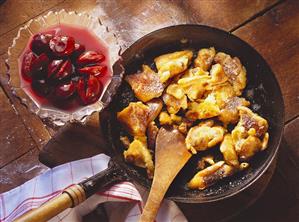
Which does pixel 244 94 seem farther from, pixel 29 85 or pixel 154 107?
pixel 29 85

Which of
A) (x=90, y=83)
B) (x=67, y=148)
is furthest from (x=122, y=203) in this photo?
(x=90, y=83)

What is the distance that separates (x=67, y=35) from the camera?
5.11ft

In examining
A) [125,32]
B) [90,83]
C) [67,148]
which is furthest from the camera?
[125,32]

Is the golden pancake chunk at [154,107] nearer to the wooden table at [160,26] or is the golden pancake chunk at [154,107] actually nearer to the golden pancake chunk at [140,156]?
the golden pancake chunk at [140,156]

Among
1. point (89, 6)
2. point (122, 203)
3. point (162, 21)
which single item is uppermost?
point (89, 6)

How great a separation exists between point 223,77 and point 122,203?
0.46 m

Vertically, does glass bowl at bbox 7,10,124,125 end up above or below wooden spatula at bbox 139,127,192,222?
above

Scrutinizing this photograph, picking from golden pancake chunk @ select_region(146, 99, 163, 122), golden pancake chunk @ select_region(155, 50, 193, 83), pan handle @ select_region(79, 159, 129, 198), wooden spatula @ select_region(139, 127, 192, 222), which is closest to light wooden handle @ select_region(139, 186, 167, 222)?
wooden spatula @ select_region(139, 127, 192, 222)

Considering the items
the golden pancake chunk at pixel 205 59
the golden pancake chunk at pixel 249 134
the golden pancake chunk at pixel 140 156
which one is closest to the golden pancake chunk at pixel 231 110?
the golden pancake chunk at pixel 249 134

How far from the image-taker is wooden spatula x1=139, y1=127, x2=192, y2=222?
145cm

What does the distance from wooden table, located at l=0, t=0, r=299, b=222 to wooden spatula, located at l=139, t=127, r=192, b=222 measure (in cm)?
14

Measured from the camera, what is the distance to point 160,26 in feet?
5.76

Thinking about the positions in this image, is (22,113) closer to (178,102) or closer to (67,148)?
(67,148)

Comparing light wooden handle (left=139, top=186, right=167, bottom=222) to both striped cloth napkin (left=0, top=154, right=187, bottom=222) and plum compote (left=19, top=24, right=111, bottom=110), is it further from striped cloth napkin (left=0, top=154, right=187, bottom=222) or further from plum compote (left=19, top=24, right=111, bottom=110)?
plum compote (left=19, top=24, right=111, bottom=110)
